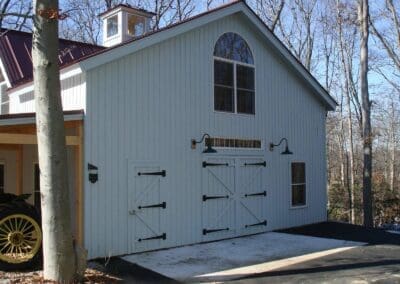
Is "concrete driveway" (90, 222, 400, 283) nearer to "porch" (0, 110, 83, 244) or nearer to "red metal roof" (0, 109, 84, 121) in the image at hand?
"porch" (0, 110, 83, 244)

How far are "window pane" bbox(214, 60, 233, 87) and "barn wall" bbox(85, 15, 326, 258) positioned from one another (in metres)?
0.27

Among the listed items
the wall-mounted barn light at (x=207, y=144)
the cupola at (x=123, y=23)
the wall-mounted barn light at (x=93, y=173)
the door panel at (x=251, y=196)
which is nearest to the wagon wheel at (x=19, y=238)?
the wall-mounted barn light at (x=93, y=173)

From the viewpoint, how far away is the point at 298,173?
14523mm

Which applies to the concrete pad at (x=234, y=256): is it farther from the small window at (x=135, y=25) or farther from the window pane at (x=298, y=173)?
the small window at (x=135, y=25)

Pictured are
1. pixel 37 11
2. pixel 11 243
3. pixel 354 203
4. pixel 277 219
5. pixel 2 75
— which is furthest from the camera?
pixel 354 203

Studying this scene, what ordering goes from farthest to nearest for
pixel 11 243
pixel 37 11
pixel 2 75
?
pixel 2 75
pixel 11 243
pixel 37 11

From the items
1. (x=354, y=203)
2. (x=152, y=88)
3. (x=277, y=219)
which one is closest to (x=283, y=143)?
(x=277, y=219)

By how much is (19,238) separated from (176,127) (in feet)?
13.8

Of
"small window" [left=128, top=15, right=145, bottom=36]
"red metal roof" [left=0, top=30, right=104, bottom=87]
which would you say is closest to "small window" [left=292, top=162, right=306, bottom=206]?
"small window" [left=128, top=15, right=145, bottom=36]

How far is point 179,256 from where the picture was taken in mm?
9984

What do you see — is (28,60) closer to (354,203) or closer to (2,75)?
(2,75)

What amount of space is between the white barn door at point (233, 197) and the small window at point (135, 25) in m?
4.76

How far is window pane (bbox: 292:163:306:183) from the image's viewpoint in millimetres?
14339

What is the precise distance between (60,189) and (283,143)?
313 inches
